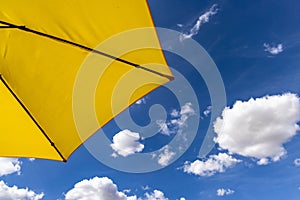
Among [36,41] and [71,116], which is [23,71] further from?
[71,116]

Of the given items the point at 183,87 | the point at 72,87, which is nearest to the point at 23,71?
the point at 72,87

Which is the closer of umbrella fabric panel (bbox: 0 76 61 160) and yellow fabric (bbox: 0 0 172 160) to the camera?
yellow fabric (bbox: 0 0 172 160)

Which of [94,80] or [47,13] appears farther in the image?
[94,80]

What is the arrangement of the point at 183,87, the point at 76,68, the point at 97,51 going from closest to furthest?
the point at 97,51 → the point at 76,68 → the point at 183,87

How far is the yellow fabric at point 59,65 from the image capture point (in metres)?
2.57

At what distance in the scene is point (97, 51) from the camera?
286 cm

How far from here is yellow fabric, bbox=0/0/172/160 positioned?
2.57 m

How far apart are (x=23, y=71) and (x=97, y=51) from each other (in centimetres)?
66

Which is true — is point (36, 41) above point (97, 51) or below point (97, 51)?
above

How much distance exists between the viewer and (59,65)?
2975mm

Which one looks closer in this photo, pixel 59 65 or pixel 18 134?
pixel 59 65

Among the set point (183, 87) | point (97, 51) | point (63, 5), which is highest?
point (63, 5)

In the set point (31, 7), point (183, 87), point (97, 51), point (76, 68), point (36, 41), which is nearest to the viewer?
point (31, 7)

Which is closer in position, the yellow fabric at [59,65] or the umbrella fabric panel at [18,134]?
the yellow fabric at [59,65]
